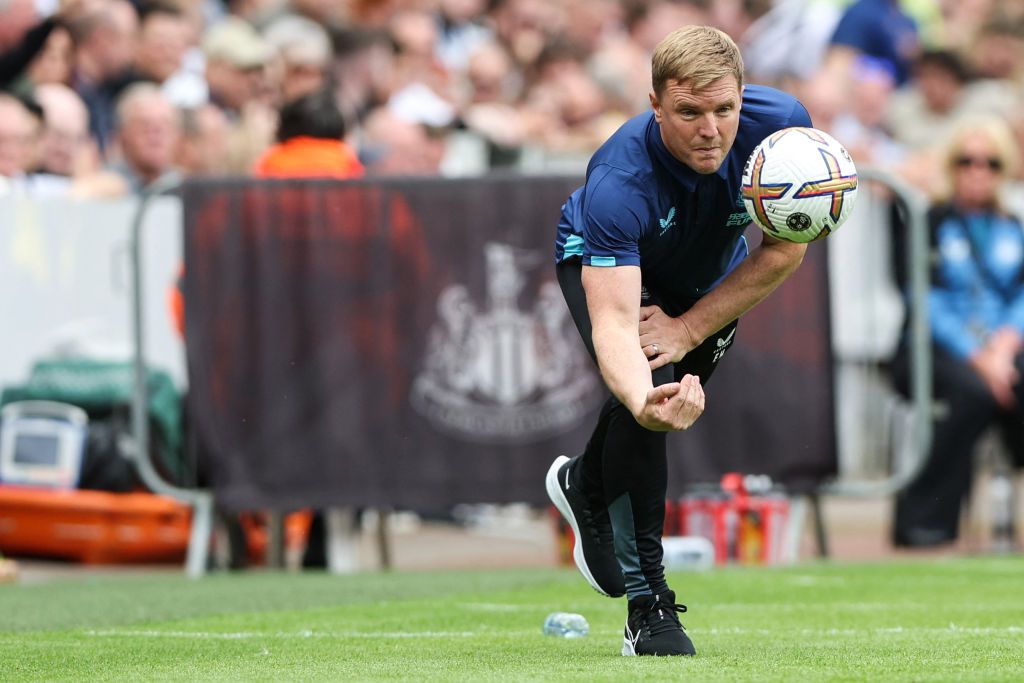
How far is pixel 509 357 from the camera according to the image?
1066 centimetres

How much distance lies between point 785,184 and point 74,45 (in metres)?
8.55

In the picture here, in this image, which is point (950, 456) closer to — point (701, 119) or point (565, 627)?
A: point (565, 627)

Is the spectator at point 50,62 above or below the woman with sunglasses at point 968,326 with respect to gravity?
above

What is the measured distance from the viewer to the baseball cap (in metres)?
13.8

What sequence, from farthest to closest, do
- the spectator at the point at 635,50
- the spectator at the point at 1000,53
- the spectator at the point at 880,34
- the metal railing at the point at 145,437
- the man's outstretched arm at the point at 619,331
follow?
the spectator at the point at 880,34 < the spectator at the point at 635,50 < the spectator at the point at 1000,53 < the metal railing at the point at 145,437 < the man's outstretched arm at the point at 619,331

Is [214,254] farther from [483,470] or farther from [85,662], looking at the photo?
[85,662]

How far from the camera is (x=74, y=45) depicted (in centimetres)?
1330

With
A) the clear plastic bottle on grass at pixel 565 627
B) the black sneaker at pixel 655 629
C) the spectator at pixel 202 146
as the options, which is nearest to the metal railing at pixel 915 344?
the clear plastic bottle on grass at pixel 565 627

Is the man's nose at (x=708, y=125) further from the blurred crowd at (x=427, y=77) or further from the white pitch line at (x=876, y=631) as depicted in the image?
the blurred crowd at (x=427, y=77)

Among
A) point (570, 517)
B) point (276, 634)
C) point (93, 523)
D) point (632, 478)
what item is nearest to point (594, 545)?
point (570, 517)

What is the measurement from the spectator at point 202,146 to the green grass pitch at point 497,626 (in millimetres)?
3250

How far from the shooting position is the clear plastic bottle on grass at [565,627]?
7086 millimetres

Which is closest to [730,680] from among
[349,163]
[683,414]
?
[683,414]

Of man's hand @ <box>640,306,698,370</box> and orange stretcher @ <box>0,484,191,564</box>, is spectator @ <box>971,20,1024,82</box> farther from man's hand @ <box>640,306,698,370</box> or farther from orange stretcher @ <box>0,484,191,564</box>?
man's hand @ <box>640,306,698,370</box>
